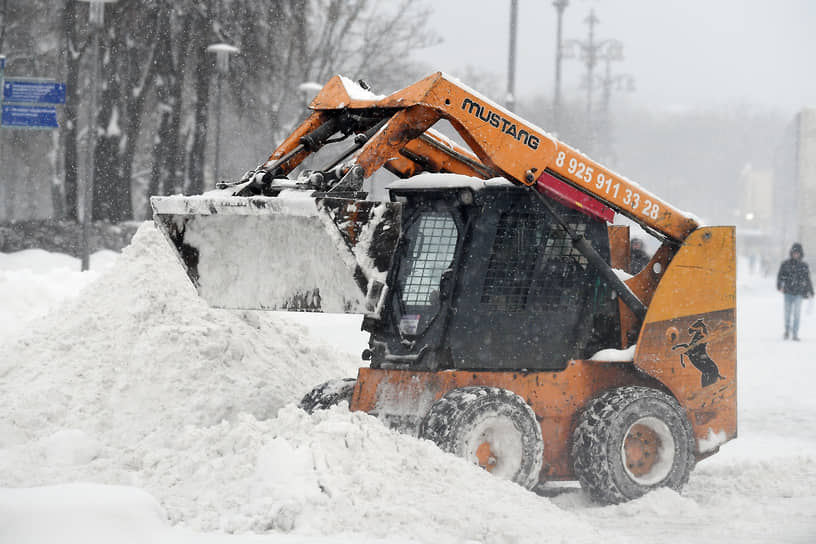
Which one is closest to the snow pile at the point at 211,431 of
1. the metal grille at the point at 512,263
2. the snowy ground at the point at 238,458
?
the snowy ground at the point at 238,458

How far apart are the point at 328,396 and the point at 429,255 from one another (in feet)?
3.82

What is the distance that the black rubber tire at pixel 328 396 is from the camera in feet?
22.7

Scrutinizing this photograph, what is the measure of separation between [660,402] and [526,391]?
883 millimetres

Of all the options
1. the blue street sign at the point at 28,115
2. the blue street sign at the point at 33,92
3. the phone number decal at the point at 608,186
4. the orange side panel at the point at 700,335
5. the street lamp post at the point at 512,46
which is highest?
the street lamp post at the point at 512,46

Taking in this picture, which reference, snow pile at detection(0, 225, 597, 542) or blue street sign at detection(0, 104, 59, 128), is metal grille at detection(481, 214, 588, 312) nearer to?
snow pile at detection(0, 225, 597, 542)

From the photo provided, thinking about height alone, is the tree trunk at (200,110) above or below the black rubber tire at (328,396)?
above

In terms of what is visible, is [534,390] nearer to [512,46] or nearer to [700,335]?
[700,335]

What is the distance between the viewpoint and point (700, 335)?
7000mm

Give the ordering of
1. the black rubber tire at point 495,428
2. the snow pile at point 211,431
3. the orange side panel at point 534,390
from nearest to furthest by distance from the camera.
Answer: the snow pile at point 211,431 → the black rubber tire at point 495,428 → the orange side panel at point 534,390

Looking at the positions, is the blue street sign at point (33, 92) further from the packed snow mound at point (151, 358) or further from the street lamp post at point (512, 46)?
the street lamp post at point (512, 46)

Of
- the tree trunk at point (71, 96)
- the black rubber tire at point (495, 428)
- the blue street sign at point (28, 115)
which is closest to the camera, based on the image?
the black rubber tire at point (495, 428)

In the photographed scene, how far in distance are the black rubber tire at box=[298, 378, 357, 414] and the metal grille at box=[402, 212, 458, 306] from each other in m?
0.76

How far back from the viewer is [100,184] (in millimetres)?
22906

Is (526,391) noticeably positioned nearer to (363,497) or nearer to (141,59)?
(363,497)
